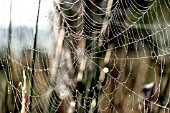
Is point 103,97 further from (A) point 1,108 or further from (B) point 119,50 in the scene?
(A) point 1,108

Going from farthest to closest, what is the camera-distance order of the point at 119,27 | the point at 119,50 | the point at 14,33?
the point at 119,50
the point at 119,27
the point at 14,33

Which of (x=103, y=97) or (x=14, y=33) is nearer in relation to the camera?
(x=14, y=33)

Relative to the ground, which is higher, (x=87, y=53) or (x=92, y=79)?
(x=87, y=53)

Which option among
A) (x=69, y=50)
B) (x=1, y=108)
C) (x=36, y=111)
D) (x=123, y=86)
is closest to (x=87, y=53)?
(x=69, y=50)

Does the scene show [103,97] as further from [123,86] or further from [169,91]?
[169,91]

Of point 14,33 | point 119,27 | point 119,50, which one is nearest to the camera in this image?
point 14,33

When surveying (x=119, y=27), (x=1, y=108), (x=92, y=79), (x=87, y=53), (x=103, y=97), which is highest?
(x=119, y=27)
